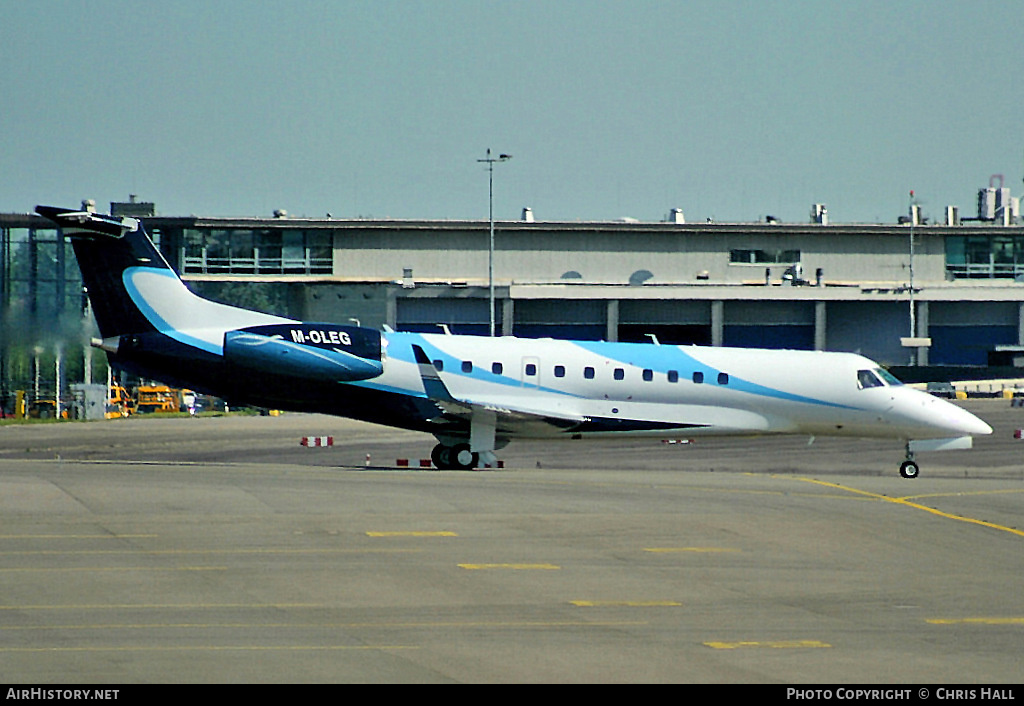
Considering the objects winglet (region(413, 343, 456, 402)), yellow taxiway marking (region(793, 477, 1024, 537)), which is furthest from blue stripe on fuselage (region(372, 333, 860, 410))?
yellow taxiway marking (region(793, 477, 1024, 537))

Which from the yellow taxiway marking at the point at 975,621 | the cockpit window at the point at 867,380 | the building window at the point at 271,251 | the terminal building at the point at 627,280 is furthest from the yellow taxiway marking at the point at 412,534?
the building window at the point at 271,251

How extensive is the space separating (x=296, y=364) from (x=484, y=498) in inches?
366

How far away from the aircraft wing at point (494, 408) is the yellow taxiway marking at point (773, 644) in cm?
2116

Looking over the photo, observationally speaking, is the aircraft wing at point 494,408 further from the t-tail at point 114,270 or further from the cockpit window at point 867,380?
the cockpit window at point 867,380

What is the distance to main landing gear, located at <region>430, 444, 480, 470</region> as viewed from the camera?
123 ft

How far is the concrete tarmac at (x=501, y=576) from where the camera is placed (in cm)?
1441

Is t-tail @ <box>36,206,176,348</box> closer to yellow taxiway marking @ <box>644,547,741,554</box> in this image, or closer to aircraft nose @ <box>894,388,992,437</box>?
yellow taxiway marking @ <box>644,547,741,554</box>

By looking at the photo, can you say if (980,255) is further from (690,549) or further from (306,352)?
(690,549)

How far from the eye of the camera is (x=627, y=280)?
80688mm

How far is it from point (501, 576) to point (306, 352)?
16980 mm

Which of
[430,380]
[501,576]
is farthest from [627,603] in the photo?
[430,380]

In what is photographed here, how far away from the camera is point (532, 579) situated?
64.5 feet

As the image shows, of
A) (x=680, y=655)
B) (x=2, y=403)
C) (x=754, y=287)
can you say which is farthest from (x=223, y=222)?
(x=680, y=655)
